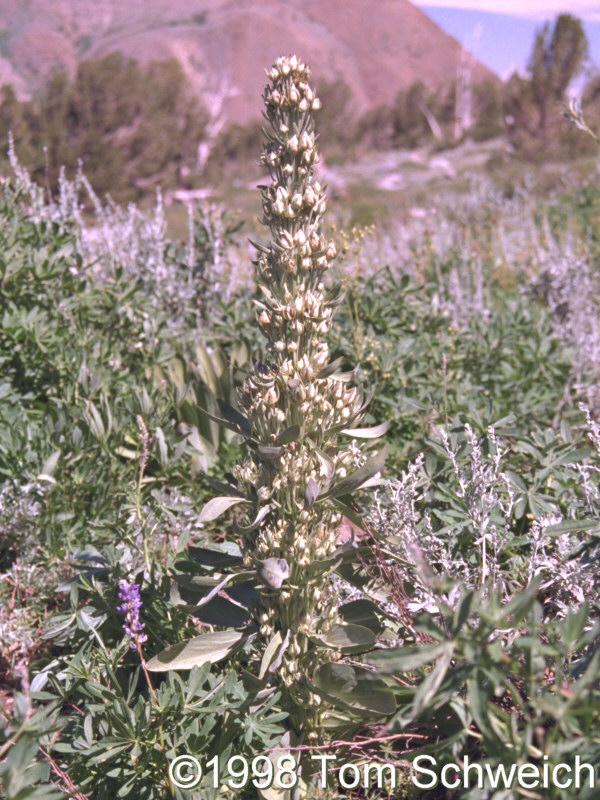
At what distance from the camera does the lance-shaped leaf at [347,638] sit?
1.88 metres

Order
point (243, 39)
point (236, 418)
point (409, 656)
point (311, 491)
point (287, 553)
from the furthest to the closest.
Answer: point (243, 39), point (236, 418), point (287, 553), point (311, 491), point (409, 656)

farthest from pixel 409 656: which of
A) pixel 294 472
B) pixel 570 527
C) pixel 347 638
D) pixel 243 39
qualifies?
pixel 243 39

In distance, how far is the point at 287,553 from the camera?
198 cm

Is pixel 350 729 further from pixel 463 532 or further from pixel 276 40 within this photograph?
pixel 276 40

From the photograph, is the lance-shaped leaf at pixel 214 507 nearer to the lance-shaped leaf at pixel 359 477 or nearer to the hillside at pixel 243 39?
the lance-shaped leaf at pixel 359 477

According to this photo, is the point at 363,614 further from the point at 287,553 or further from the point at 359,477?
the point at 359,477

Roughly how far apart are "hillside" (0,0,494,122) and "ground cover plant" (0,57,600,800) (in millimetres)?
75444

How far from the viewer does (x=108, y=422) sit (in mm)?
3254

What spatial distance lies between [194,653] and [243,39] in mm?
91011

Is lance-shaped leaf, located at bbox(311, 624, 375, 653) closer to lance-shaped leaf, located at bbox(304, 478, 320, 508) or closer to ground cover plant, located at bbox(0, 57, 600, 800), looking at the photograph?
ground cover plant, located at bbox(0, 57, 600, 800)

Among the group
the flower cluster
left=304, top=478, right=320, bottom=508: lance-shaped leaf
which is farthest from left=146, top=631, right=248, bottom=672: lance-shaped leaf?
left=304, top=478, right=320, bottom=508: lance-shaped leaf

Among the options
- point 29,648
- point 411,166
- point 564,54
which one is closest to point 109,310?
point 29,648

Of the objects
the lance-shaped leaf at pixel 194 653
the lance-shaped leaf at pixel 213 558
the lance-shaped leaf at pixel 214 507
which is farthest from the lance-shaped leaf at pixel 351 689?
the lance-shaped leaf at pixel 214 507

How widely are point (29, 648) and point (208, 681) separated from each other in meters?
0.92
